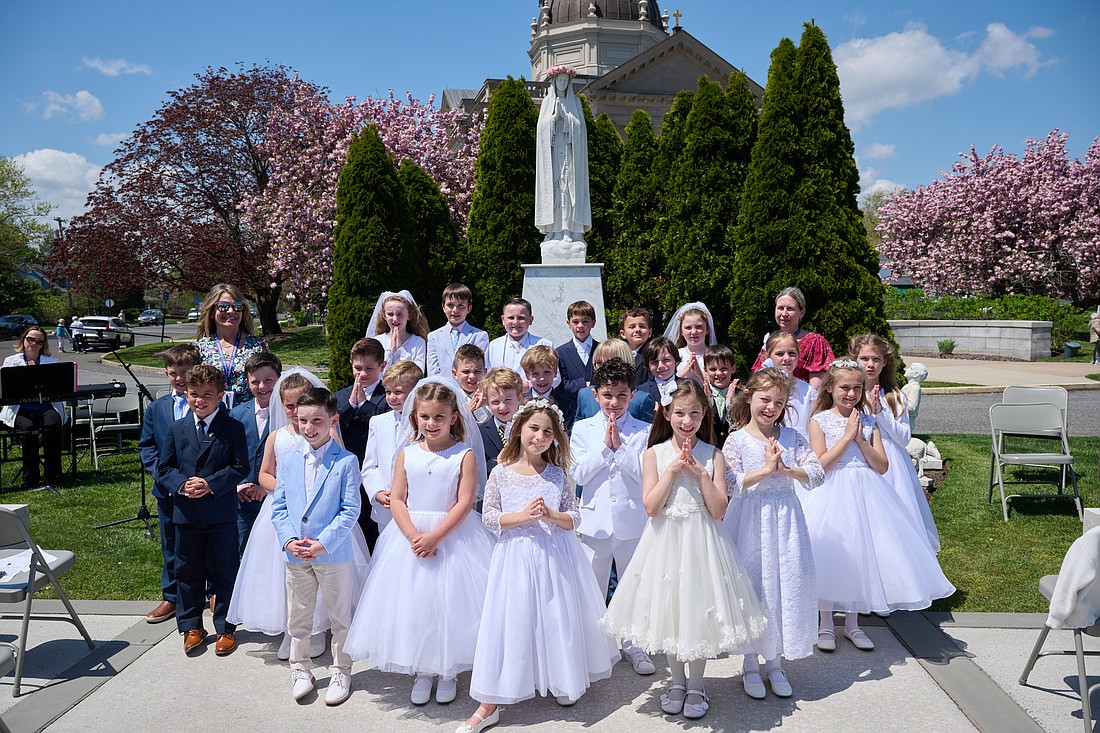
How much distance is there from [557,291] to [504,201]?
14.3 feet

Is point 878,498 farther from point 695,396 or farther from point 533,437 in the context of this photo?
point 533,437

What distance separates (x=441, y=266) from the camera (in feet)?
43.7

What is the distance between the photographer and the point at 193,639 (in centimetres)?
444

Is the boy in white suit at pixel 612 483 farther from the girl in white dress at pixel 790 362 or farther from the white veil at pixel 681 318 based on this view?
the white veil at pixel 681 318

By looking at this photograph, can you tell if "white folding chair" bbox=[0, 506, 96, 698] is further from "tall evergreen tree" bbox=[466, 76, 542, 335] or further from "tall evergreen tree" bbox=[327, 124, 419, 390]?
"tall evergreen tree" bbox=[466, 76, 542, 335]

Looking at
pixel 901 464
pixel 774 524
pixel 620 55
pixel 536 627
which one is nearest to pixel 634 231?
pixel 901 464

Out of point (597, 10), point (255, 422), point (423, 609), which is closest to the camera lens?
point (423, 609)

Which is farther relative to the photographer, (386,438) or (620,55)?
(620,55)

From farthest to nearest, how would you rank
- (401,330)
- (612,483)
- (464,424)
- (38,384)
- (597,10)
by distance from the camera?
(597,10) → (38,384) → (401,330) → (612,483) → (464,424)

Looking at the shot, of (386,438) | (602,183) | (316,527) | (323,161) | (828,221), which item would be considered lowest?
(316,527)

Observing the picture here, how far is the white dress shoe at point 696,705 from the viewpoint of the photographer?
361cm

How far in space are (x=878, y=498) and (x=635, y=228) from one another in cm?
885

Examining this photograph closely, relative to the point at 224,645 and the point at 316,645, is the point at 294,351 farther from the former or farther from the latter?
the point at 316,645

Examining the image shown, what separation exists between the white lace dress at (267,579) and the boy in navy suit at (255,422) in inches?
11.3
